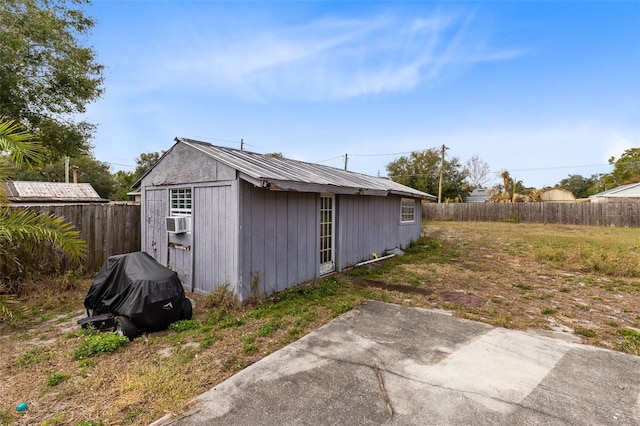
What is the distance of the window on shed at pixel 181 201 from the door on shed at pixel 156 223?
26 cm

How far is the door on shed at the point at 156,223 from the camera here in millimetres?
6498

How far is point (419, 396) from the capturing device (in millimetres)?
2572

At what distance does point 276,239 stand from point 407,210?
23.2ft

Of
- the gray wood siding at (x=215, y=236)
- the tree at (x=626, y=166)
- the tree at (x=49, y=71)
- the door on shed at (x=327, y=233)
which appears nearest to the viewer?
the gray wood siding at (x=215, y=236)

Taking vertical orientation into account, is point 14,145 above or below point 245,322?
above

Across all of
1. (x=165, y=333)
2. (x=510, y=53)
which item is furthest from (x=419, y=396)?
(x=510, y=53)

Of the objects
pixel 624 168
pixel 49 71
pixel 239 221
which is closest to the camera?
pixel 239 221

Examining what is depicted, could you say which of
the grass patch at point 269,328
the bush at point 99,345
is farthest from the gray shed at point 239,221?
the bush at point 99,345

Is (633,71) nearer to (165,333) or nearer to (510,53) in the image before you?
(510,53)

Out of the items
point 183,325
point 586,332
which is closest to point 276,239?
point 183,325

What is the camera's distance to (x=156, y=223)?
6668mm

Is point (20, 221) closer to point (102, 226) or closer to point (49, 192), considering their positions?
point (102, 226)

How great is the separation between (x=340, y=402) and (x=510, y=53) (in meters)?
12.0

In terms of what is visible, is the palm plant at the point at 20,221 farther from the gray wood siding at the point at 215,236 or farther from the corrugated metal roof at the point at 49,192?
the corrugated metal roof at the point at 49,192
